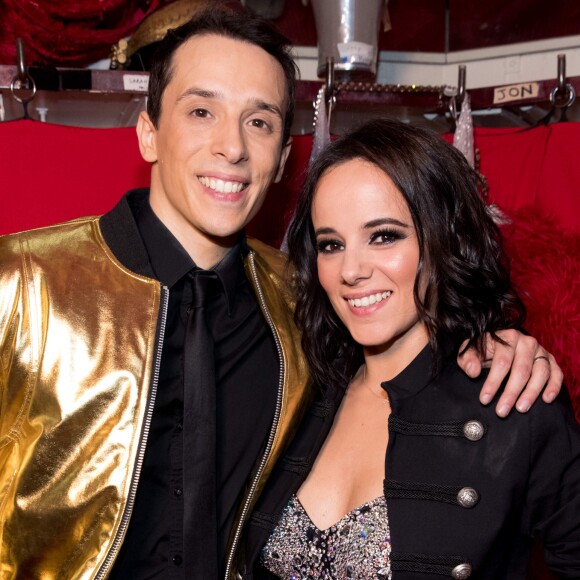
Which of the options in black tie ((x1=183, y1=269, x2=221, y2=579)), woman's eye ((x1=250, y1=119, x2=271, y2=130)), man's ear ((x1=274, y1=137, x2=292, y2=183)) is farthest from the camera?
man's ear ((x1=274, y1=137, x2=292, y2=183))

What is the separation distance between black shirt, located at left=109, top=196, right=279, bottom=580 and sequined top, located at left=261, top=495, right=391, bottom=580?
12cm

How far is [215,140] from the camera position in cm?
177

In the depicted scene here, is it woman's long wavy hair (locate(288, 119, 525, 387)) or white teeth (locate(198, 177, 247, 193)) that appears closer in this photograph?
woman's long wavy hair (locate(288, 119, 525, 387))

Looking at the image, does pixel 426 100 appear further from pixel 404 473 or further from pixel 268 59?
pixel 404 473

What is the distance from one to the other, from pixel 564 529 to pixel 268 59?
3.87ft

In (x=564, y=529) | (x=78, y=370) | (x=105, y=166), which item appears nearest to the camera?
(x=564, y=529)

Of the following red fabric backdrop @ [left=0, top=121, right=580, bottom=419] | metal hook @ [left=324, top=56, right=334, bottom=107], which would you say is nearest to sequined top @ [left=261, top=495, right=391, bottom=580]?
red fabric backdrop @ [left=0, top=121, right=580, bottom=419]

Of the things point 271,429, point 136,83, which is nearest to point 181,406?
point 271,429

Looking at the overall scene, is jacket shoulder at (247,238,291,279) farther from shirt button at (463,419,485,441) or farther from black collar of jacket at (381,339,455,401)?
shirt button at (463,419,485,441)

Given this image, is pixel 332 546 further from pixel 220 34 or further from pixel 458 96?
pixel 458 96

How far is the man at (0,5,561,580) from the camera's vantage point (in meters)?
1.56

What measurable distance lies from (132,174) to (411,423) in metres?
1.07

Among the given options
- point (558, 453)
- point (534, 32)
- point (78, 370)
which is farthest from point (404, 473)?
point (534, 32)

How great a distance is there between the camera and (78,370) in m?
1.60
